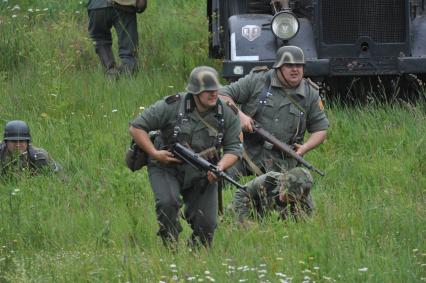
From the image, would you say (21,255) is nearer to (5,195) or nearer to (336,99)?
(5,195)

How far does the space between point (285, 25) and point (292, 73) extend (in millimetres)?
2411

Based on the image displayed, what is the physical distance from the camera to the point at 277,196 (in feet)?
36.0

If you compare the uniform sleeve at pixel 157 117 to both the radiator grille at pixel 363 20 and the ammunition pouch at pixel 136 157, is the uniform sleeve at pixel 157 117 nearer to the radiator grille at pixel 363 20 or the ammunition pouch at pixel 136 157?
the ammunition pouch at pixel 136 157

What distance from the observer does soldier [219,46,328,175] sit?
38.1 feet

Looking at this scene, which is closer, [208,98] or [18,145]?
[208,98]

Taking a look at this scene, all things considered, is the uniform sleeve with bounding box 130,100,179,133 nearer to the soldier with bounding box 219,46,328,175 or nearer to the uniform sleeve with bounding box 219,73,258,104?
the soldier with bounding box 219,46,328,175

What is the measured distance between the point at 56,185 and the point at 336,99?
3.28 m

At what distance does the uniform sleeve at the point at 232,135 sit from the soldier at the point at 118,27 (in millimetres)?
6323

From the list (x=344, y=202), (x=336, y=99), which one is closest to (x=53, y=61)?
(x=336, y=99)

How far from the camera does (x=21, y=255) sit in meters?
10.3

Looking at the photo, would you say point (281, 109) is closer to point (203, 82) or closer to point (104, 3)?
point (203, 82)

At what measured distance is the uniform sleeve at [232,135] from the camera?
1011 centimetres

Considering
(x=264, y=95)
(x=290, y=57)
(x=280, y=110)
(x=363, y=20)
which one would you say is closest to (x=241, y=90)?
(x=264, y=95)

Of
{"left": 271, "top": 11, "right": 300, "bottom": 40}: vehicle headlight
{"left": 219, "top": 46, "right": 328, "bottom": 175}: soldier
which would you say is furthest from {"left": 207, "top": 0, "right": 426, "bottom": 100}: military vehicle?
{"left": 219, "top": 46, "right": 328, "bottom": 175}: soldier
